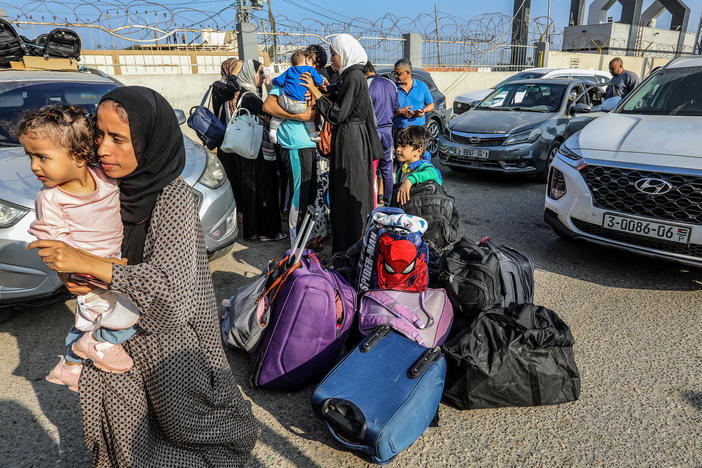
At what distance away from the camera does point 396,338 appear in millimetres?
Result: 2396

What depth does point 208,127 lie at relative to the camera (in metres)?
4.66

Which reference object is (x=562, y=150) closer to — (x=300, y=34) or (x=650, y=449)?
(x=650, y=449)

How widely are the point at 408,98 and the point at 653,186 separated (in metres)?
3.51

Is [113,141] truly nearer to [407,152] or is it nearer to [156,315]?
[156,315]

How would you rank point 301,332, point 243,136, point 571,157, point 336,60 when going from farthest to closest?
point 243,136 → point 571,157 → point 336,60 → point 301,332

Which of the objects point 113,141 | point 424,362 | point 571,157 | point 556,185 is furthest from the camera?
point 556,185

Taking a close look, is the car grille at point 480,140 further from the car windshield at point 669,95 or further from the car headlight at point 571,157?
the car headlight at point 571,157

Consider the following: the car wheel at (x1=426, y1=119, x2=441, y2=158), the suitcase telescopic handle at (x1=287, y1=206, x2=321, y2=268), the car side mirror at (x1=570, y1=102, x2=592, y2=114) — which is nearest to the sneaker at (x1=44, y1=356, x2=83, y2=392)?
the suitcase telescopic handle at (x1=287, y1=206, x2=321, y2=268)

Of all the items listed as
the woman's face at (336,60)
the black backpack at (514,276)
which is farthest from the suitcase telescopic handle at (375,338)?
the woman's face at (336,60)

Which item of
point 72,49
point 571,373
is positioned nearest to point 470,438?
point 571,373

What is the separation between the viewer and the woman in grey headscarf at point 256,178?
4.63 meters

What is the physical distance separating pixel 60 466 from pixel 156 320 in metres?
1.18

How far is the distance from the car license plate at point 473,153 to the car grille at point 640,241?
3.04 meters

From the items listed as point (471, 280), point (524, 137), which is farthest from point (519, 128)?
Result: point (471, 280)
